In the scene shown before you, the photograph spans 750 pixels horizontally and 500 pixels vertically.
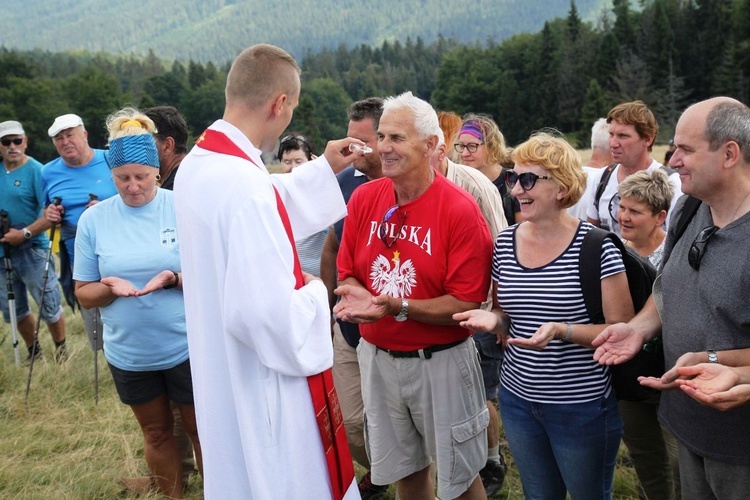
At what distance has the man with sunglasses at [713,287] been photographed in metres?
2.70

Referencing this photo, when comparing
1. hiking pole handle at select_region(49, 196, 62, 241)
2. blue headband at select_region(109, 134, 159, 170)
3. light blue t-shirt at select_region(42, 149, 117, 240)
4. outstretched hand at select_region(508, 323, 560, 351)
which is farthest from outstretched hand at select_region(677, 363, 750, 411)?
hiking pole handle at select_region(49, 196, 62, 241)

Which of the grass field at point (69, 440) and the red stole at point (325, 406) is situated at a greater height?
the red stole at point (325, 406)

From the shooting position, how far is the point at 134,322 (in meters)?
4.33

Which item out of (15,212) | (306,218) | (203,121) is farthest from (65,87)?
(306,218)

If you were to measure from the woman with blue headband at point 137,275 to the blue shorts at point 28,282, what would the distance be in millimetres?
4107

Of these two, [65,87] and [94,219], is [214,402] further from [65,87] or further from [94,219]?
[65,87]

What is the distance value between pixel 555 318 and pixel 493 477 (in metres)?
1.87

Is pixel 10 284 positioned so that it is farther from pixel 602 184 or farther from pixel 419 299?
pixel 602 184

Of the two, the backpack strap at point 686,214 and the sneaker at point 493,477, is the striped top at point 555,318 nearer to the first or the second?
the backpack strap at point 686,214

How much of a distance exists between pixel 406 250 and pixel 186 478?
102 inches

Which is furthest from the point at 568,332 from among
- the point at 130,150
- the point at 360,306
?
the point at 130,150

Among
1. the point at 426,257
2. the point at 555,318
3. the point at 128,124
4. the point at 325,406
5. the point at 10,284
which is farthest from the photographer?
the point at 10,284

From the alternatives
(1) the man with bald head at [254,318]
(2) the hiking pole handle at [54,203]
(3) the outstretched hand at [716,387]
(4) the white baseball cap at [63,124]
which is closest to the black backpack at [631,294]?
(3) the outstretched hand at [716,387]

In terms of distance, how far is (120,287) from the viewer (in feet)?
13.6
